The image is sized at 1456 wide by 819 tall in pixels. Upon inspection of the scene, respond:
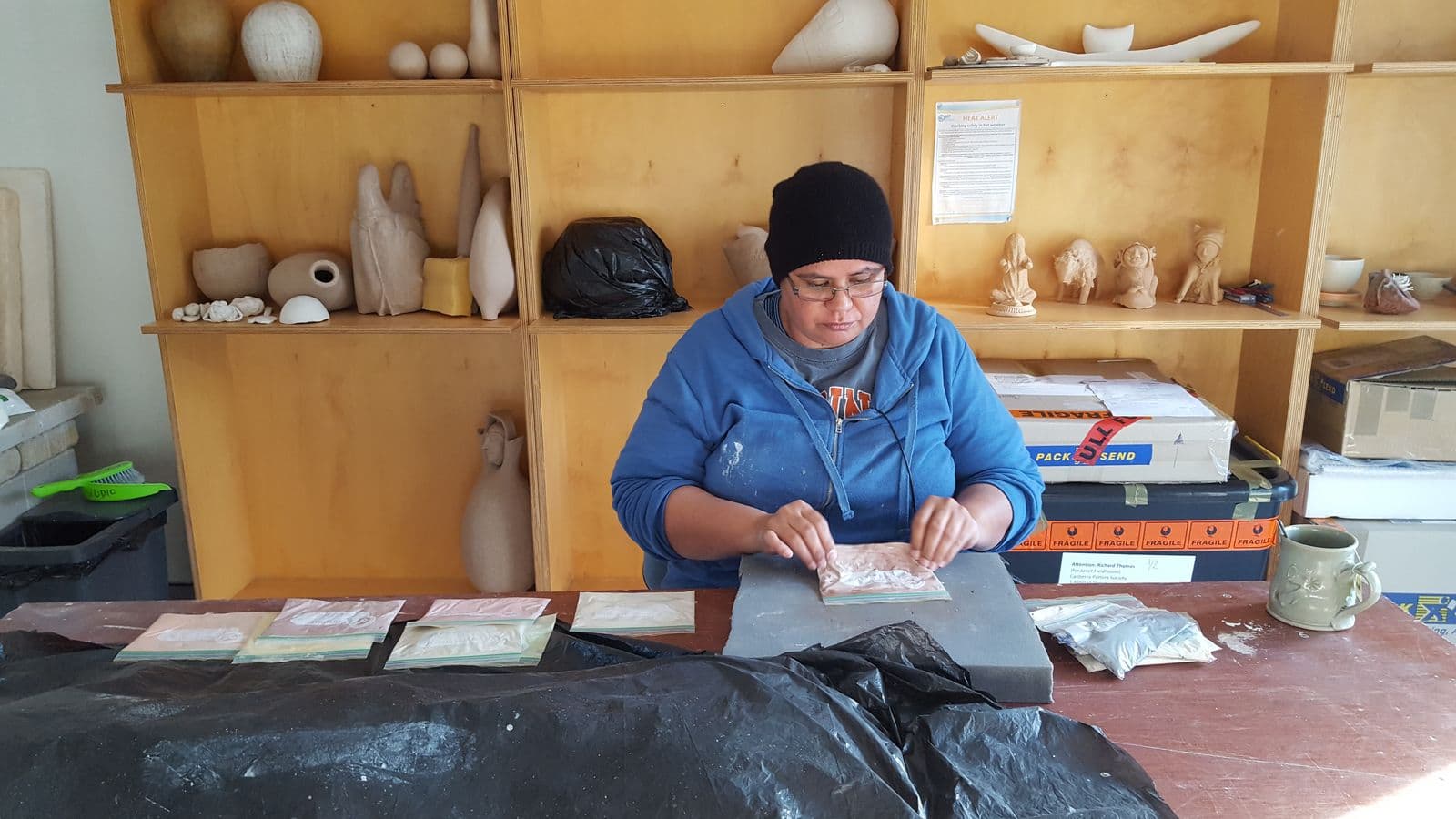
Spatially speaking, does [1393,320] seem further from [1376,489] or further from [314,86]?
[314,86]

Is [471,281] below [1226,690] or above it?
above

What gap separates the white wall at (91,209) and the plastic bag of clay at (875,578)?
2430 millimetres

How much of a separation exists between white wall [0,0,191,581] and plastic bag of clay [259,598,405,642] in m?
2.05

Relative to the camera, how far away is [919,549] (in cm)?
136

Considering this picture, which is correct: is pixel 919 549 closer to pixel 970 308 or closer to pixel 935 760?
pixel 935 760

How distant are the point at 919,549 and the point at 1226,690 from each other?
0.40 meters

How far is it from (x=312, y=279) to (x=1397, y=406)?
8.93ft

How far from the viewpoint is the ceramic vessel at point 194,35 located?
2428 mm

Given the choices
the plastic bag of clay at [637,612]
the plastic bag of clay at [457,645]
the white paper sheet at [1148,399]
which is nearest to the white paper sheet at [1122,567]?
the white paper sheet at [1148,399]

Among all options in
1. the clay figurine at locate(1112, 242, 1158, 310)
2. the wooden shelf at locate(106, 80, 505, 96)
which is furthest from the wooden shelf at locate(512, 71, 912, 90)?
the clay figurine at locate(1112, 242, 1158, 310)

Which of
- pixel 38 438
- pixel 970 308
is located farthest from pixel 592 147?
pixel 38 438

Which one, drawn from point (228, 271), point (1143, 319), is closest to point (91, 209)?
point (228, 271)

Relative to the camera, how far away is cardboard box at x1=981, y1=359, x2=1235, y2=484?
2377 mm

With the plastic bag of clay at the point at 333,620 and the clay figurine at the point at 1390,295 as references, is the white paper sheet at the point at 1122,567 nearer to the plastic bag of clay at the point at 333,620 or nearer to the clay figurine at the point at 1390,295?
the clay figurine at the point at 1390,295
